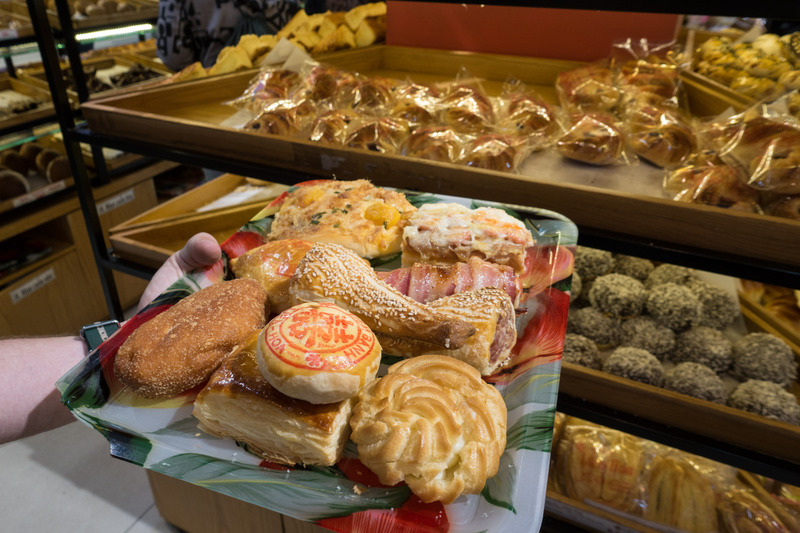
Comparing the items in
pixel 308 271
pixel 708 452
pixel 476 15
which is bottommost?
pixel 708 452

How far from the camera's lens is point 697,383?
5.89 ft

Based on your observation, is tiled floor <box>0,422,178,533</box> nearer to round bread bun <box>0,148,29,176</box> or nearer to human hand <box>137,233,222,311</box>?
human hand <box>137,233,222,311</box>

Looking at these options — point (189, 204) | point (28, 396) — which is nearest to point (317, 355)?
point (28, 396)

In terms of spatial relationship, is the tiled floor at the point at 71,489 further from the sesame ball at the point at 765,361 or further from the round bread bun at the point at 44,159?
the sesame ball at the point at 765,361

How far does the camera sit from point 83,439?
9.20 ft

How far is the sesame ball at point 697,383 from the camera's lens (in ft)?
5.81

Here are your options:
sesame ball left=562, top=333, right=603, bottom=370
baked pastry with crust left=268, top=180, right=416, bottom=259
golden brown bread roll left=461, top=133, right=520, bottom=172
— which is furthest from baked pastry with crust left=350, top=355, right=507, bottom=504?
sesame ball left=562, top=333, right=603, bottom=370

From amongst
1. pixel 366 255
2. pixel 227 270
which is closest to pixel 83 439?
pixel 227 270

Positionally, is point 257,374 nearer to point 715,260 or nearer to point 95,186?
point 715,260

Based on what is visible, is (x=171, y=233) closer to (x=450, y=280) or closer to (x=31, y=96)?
(x=450, y=280)

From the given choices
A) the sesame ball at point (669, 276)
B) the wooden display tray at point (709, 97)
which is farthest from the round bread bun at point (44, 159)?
the wooden display tray at point (709, 97)

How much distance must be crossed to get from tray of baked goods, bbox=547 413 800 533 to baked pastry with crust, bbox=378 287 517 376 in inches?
48.5

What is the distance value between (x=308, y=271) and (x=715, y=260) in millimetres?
1138

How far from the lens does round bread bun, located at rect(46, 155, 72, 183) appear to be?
3385 millimetres
